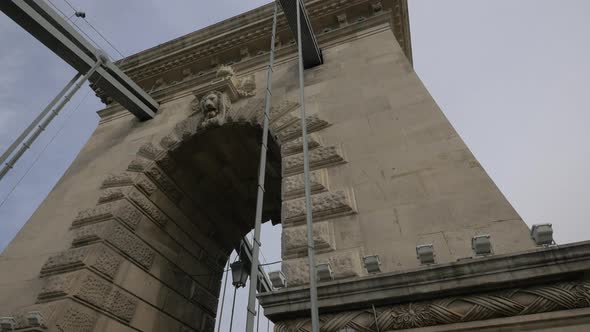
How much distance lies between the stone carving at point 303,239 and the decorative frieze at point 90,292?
12.7 feet

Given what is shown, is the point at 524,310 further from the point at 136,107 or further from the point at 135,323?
the point at 136,107

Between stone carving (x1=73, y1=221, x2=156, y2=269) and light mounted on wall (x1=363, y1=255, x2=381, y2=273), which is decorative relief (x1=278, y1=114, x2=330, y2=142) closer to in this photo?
light mounted on wall (x1=363, y1=255, x2=381, y2=273)

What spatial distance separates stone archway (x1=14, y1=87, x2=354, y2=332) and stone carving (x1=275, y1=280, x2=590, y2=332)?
127 centimetres

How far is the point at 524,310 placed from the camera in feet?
10.8

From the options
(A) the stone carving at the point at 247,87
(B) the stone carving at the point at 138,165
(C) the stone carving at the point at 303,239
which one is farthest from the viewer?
(A) the stone carving at the point at 247,87

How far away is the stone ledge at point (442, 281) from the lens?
11.1 ft

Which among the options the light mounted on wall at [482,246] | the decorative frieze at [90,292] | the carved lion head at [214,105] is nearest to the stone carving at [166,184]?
the carved lion head at [214,105]

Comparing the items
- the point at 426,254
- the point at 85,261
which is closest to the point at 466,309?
the point at 426,254

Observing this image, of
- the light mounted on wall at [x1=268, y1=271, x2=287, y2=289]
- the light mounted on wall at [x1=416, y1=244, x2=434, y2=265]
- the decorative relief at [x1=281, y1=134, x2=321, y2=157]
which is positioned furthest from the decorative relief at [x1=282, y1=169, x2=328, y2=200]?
the light mounted on wall at [x1=416, y1=244, x2=434, y2=265]

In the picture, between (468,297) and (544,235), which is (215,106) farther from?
(544,235)

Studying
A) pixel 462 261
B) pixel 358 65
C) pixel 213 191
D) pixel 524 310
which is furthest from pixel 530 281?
pixel 213 191

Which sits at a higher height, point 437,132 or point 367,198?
point 437,132

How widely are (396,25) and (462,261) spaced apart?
8223mm

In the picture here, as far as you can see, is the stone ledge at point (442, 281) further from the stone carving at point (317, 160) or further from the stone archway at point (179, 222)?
the stone carving at point (317, 160)
